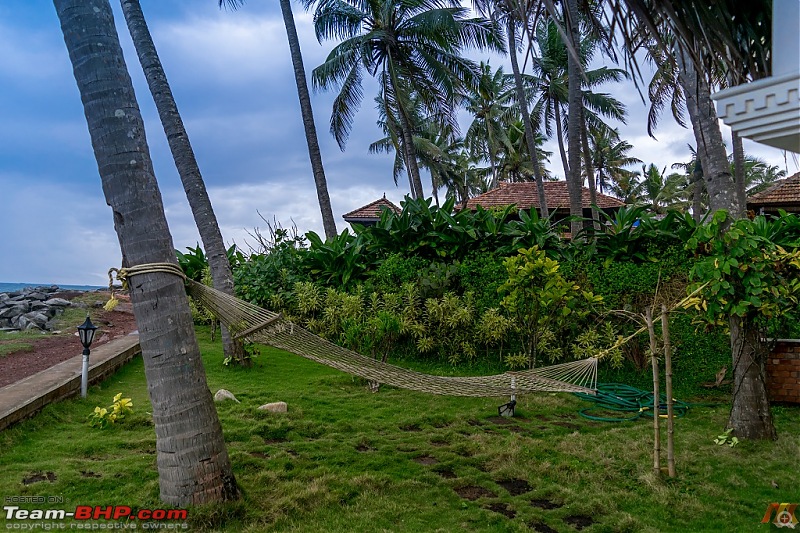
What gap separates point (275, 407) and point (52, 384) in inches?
60.0

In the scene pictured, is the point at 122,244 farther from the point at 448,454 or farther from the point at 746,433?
the point at 746,433

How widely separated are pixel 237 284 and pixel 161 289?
5.11 meters

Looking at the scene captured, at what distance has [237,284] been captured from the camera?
707 centimetres

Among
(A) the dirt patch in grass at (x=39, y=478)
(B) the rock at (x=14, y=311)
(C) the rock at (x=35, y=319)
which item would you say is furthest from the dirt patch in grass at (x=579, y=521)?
(B) the rock at (x=14, y=311)

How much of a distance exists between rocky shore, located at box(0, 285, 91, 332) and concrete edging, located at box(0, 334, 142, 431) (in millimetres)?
2785

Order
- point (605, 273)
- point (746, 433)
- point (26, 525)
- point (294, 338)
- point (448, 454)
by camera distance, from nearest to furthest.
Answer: point (26, 525), point (294, 338), point (448, 454), point (746, 433), point (605, 273)

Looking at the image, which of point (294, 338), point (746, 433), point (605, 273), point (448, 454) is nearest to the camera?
point (294, 338)

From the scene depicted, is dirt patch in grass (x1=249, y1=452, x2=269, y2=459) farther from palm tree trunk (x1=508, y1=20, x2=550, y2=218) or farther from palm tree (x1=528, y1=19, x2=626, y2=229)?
palm tree (x1=528, y1=19, x2=626, y2=229)

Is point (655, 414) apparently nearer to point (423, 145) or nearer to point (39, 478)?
point (39, 478)

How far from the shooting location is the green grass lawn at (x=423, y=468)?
220 cm

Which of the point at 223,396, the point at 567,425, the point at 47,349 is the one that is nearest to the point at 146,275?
the point at 223,396

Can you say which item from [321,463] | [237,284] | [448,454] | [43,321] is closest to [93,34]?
[321,463]

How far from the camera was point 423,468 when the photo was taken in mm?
2762

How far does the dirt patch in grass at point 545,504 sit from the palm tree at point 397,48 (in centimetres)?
755
